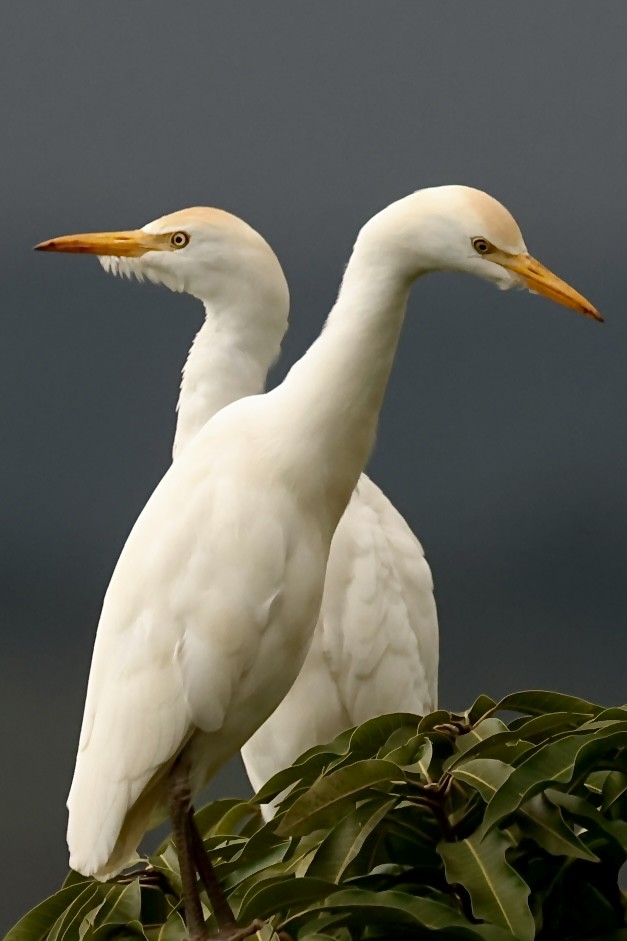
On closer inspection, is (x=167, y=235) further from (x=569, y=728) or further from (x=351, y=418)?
(x=569, y=728)

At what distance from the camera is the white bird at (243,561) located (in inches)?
40.2

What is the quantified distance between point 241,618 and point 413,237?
33cm

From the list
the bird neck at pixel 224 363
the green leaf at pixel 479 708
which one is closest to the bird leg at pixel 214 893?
the green leaf at pixel 479 708

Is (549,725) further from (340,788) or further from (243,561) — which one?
(243,561)

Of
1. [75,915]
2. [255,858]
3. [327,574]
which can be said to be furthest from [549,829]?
[327,574]

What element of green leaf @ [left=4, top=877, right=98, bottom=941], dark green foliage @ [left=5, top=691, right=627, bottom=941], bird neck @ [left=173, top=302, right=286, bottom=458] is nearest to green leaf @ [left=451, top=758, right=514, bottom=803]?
dark green foliage @ [left=5, top=691, right=627, bottom=941]

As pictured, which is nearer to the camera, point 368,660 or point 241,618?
point 241,618

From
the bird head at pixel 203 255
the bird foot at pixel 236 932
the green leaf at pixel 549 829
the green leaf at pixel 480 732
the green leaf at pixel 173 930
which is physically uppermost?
the bird head at pixel 203 255

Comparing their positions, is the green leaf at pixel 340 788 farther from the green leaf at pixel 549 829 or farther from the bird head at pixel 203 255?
the bird head at pixel 203 255

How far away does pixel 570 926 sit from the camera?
0.88 m

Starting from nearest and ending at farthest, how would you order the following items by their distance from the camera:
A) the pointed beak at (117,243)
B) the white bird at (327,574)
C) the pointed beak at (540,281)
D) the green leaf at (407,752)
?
the green leaf at (407,752) < the pointed beak at (540,281) < the white bird at (327,574) < the pointed beak at (117,243)

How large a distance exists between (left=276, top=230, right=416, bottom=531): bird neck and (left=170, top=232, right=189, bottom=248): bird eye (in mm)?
627

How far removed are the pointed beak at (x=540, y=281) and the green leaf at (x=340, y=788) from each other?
389mm

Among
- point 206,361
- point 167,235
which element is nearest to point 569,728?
point 206,361
